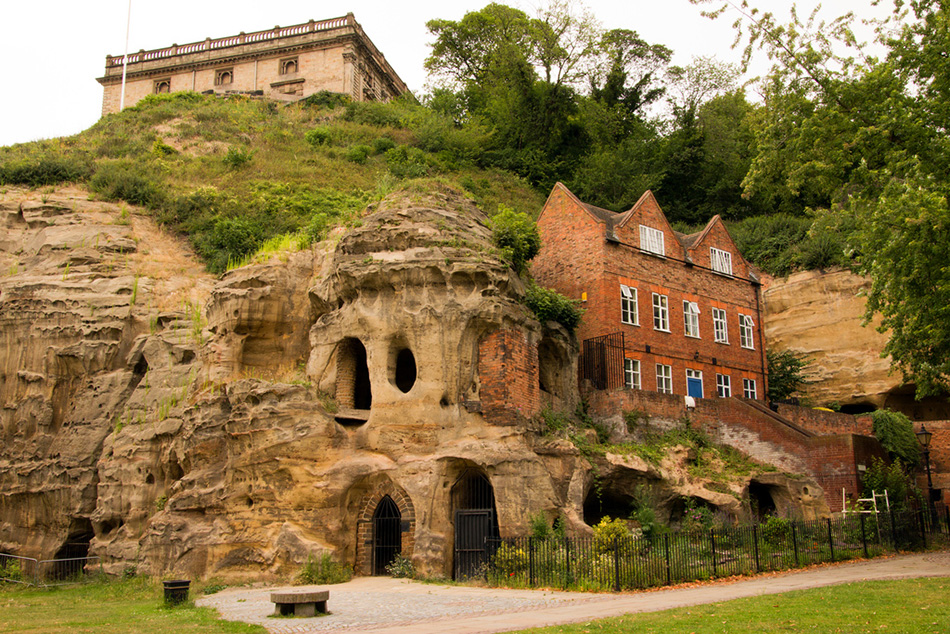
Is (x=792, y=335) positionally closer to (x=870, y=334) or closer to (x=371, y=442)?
(x=870, y=334)

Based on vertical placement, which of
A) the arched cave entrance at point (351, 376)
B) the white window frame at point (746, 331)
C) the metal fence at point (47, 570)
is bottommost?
the metal fence at point (47, 570)

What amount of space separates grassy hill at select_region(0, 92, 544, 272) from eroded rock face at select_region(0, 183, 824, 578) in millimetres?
4482

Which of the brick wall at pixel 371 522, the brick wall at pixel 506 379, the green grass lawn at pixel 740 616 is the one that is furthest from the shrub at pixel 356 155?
the green grass lawn at pixel 740 616

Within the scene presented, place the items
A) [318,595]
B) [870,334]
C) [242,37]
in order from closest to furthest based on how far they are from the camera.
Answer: [318,595], [870,334], [242,37]

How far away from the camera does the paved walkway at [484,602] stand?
13.4 meters

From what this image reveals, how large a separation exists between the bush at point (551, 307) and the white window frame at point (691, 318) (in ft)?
27.5

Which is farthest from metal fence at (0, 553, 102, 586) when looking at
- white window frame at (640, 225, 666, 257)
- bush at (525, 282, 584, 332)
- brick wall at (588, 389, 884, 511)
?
white window frame at (640, 225, 666, 257)

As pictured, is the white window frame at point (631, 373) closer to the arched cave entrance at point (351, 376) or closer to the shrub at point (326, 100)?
the arched cave entrance at point (351, 376)

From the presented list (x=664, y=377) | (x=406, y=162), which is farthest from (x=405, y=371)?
(x=406, y=162)

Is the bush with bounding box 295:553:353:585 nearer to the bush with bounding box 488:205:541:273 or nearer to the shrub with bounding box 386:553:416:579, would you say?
the shrub with bounding box 386:553:416:579

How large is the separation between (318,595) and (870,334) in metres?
32.6

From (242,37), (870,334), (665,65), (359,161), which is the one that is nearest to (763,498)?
(870,334)

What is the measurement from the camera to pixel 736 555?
1986cm

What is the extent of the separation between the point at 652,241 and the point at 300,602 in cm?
2490
